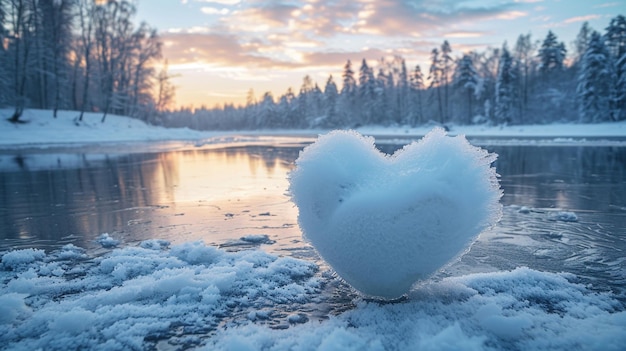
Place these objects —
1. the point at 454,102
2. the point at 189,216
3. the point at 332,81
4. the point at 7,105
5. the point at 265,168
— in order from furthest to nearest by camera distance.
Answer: the point at 332,81 < the point at 454,102 < the point at 7,105 < the point at 265,168 < the point at 189,216

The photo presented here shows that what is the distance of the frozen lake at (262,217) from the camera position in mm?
4527

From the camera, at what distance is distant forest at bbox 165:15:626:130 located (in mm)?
42938

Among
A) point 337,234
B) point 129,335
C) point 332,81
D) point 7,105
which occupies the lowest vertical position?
point 129,335

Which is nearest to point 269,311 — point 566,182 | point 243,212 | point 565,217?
point 243,212

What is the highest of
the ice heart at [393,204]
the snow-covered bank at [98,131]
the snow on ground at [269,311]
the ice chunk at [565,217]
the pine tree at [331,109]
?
the pine tree at [331,109]

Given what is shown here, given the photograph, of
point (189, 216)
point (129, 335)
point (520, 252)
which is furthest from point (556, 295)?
point (189, 216)

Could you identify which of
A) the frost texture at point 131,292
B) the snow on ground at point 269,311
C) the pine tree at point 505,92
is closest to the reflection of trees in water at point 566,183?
the snow on ground at point 269,311

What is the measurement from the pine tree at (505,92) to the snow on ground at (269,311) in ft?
171

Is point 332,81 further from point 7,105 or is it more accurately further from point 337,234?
point 337,234

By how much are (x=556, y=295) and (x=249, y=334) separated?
106 inches

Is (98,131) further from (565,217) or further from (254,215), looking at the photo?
(565,217)

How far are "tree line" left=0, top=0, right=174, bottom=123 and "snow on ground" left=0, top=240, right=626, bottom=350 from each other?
108ft

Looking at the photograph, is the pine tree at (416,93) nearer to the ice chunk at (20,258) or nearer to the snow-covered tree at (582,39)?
the snow-covered tree at (582,39)

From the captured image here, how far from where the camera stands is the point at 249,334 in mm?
2932
